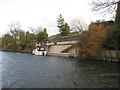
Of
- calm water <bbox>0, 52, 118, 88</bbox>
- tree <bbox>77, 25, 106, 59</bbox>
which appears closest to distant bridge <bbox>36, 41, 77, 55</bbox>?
tree <bbox>77, 25, 106, 59</bbox>

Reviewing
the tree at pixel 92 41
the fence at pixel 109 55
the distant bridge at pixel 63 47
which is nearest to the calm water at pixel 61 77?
the fence at pixel 109 55

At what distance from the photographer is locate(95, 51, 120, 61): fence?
59.6ft

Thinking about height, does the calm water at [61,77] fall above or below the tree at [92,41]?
below

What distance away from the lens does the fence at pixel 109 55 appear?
18.2 meters

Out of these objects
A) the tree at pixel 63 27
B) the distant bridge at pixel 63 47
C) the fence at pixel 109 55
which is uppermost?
the tree at pixel 63 27

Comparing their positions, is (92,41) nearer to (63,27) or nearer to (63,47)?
(63,47)

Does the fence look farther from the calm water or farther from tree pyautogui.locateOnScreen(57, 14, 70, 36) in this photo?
tree pyautogui.locateOnScreen(57, 14, 70, 36)

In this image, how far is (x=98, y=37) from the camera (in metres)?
20.5

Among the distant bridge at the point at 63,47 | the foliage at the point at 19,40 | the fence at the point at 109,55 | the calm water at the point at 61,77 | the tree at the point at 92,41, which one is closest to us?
the calm water at the point at 61,77

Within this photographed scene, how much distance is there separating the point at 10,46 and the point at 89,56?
151 feet

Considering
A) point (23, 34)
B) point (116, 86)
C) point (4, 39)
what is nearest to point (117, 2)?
point (116, 86)

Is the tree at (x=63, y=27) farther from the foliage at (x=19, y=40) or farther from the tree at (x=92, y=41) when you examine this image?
the tree at (x=92, y=41)

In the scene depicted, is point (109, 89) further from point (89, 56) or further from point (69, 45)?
point (69, 45)

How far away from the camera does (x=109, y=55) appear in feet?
64.0
